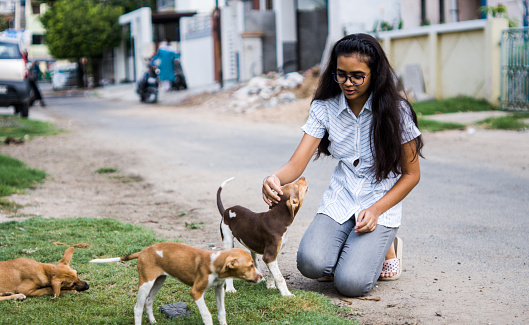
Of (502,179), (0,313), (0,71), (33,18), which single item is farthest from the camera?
(33,18)

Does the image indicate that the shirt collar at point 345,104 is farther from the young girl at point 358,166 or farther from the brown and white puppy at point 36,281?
the brown and white puppy at point 36,281

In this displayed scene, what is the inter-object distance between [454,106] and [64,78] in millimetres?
32825

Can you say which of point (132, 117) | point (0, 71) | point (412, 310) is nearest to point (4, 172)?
point (412, 310)

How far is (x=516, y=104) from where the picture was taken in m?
14.0

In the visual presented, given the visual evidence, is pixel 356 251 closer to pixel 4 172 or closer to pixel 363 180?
pixel 363 180

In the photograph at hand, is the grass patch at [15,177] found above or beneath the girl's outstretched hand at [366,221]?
beneath

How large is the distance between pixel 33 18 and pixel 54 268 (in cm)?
6070

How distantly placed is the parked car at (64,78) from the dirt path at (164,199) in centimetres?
2912

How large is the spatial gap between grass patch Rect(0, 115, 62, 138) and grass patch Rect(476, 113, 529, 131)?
970 cm

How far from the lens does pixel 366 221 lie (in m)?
3.90

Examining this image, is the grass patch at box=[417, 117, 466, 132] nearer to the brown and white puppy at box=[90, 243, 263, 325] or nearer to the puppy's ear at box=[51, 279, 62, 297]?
the puppy's ear at box=[51, 279, 62, 297]

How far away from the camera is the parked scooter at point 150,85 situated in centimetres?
2392

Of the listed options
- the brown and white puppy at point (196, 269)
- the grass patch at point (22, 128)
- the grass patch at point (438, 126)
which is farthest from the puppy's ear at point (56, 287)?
the grass patch at point (22, 128)

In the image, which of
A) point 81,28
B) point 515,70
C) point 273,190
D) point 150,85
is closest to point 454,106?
point 515,70
